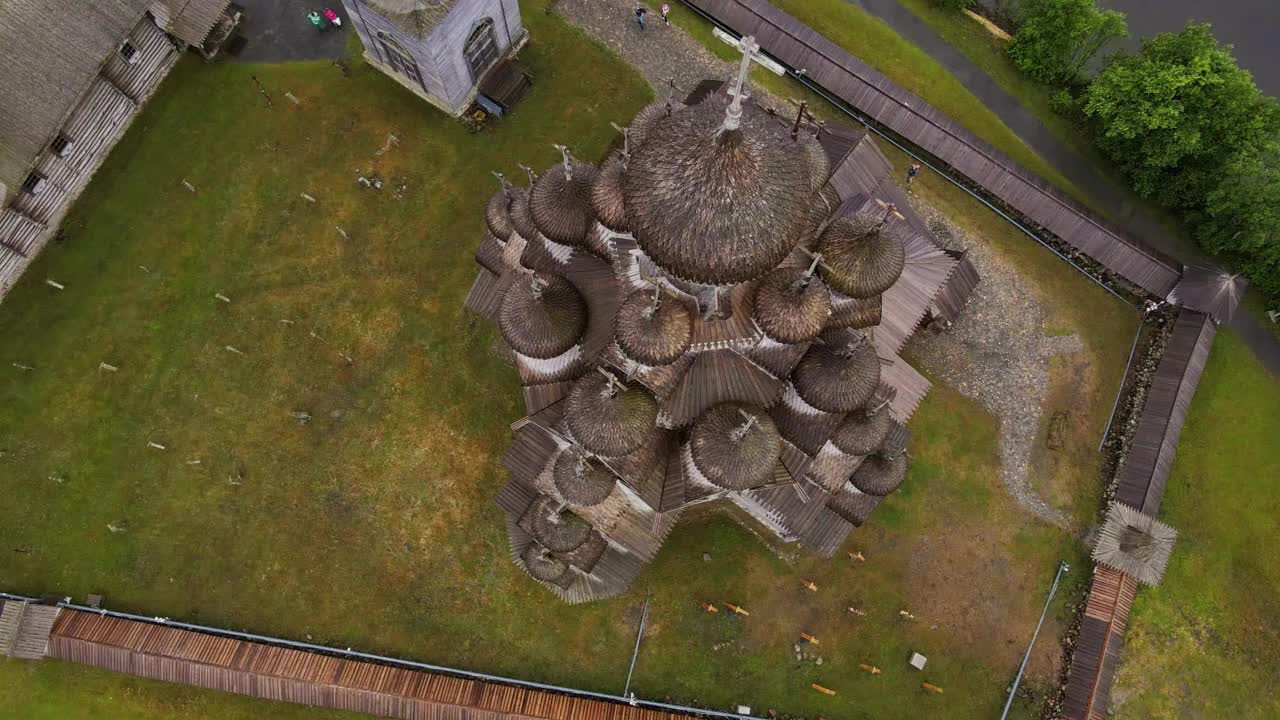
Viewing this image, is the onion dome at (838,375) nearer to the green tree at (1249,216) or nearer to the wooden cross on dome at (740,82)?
the wooden cross on dome at (740,82)

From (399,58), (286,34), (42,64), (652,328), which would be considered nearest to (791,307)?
(652,328)

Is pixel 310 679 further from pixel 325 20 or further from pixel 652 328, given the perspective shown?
pixel 325 20

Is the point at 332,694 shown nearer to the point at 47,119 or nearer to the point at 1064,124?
the point at 47,119

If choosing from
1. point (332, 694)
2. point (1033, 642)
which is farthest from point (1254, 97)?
point (332, 694)

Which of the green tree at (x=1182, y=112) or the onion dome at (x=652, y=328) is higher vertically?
the green tree at (x=1182, y=112)

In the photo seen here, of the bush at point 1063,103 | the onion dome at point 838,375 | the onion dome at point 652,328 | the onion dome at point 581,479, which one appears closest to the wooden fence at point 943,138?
the bush at point 1063,103

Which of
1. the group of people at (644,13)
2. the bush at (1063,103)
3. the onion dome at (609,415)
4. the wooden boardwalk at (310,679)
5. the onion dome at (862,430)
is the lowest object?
the wooden boardwalk at (310,679)

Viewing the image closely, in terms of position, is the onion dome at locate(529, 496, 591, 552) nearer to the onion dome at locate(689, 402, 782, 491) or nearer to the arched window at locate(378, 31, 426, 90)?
the onion dome at locate(689, 402, 782, 491)
